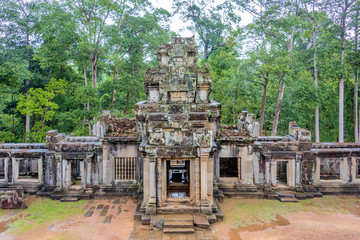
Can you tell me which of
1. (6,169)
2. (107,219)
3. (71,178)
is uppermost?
(6,169)

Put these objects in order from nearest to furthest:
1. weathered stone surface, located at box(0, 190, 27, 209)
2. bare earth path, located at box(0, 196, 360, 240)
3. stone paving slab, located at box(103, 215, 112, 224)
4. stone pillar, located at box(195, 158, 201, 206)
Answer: bare earth path, located at box(0, 196, 360, 240) < stone pillar, located at box(195, 158, 201, 206) < stone paving slab, located at box(103, 215, 112, 224) < weathered stone surface, located at box(0, 190, 27, 209)

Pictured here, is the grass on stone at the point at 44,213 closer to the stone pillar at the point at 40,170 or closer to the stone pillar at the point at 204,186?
the stone pillar at the point at 40,170

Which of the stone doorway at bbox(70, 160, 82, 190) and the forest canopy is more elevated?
Answer: the forest canopy

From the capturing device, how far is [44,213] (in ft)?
47.5

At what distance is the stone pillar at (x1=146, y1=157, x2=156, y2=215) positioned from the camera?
521 inches

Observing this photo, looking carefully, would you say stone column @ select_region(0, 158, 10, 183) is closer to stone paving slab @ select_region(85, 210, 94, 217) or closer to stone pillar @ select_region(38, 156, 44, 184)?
stone pillar @ select_region(38, 156, 44, 184)

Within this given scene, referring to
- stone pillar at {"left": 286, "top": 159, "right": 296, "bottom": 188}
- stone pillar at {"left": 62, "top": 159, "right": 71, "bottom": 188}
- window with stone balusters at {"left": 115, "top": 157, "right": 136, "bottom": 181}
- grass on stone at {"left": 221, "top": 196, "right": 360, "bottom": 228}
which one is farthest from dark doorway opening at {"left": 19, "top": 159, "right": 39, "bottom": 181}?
stone pillar at {"left": 286, "top": 159, "right": 296, "bottom": 188}

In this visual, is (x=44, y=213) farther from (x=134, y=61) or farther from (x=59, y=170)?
(x=134, y=61)

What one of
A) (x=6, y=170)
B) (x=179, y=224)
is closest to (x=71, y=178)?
(x=6, y=170)

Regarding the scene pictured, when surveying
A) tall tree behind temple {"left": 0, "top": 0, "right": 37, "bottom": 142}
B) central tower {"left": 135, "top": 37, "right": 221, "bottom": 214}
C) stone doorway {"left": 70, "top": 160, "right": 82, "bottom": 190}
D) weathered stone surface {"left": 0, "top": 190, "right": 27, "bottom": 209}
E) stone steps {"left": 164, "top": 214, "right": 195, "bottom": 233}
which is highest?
tall tree behind temple {"left": 0, "top": 0, "right": 37, "bottom": 142}

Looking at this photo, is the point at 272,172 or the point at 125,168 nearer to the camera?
the point at 272,172

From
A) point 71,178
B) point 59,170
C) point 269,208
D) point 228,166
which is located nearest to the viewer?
point 269,208

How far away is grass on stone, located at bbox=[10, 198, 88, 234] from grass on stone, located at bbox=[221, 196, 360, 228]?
26.5 feet

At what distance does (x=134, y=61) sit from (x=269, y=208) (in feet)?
66.4
